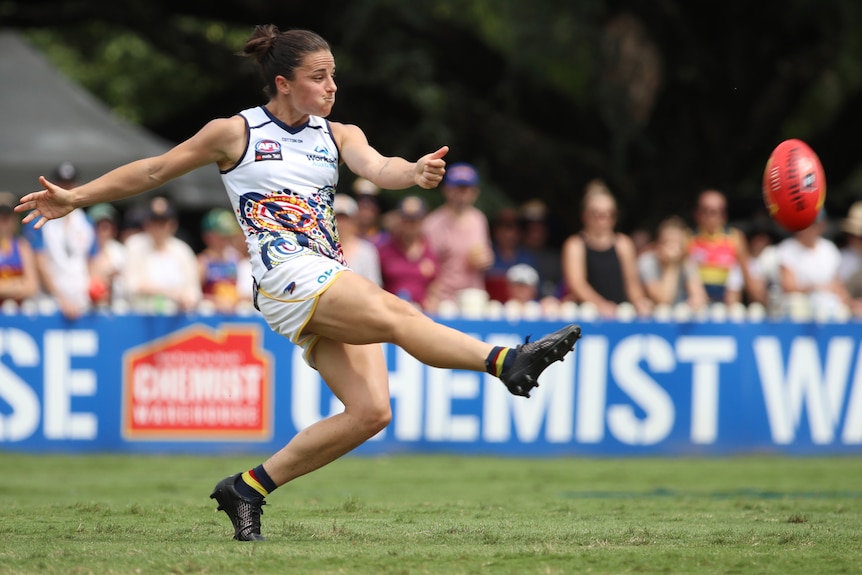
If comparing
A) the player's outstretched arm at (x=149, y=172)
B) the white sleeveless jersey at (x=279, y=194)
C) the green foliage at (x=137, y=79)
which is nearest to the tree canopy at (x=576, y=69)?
the green foliage at (x=137, y=79)

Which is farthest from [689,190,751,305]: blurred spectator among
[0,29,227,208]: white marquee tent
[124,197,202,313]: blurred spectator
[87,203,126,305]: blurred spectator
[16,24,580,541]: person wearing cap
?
[16,24,580,541]: person wearing cap

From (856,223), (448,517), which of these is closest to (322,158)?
(448,517)

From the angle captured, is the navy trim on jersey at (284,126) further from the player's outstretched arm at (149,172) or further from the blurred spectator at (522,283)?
the blurred spectator at (522,283)

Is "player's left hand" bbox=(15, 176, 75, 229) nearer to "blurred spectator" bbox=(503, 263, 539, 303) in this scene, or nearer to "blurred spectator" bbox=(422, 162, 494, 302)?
"blurred spectator" bbox=(422, 162, 494, 302)

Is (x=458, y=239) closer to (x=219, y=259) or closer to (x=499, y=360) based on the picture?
(x=219, y=259)

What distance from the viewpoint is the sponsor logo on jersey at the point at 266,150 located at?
623cm

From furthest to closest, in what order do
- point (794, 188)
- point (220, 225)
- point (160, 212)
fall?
point (220, 225), point (160, 212), point (794, 188)

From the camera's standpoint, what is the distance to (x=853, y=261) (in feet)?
46.0

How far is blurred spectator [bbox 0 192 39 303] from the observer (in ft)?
40.7

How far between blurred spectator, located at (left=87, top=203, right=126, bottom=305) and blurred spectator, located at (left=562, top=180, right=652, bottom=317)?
444 centimetres

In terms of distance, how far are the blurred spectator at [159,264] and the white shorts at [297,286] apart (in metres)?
6.68

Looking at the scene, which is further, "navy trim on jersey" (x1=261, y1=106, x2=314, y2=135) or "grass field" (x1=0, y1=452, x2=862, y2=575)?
"navy trim on jersey" (x1=261, y1=106, x2=314, y2=135)

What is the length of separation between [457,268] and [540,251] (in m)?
1.87

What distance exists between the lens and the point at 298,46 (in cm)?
634
